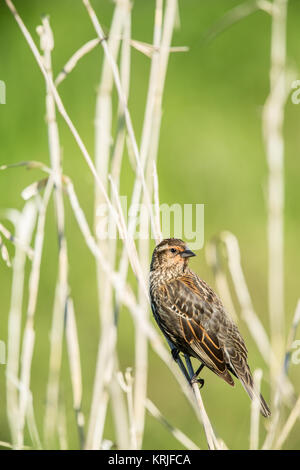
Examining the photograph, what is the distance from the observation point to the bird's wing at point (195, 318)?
387 cm

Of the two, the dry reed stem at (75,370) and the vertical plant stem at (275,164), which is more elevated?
the vertical plant stem at (275,164)

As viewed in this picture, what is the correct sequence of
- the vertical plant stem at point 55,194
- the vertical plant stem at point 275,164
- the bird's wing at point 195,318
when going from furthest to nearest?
the bird's wing at point 195,318 → the vertical plant stem at point 275,164 → the vertical plant stem at point 55,194

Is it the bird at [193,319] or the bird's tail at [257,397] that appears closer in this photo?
the bird's tail at [257,397]

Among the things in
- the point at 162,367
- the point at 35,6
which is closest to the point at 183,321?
the point at 162,367

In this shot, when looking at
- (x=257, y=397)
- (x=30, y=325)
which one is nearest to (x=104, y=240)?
(x=30, y=325)

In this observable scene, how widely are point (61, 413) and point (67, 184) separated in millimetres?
1180

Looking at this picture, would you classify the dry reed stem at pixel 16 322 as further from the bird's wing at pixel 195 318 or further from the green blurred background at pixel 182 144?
the green blurred background at pixel 182 144

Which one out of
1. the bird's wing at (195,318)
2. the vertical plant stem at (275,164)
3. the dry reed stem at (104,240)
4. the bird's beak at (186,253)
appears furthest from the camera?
the bird's beak at (186,253)

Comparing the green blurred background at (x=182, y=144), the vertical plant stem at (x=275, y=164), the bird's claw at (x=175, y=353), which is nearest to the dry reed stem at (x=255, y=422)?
the vertical plant stem at (x=275, y=164)

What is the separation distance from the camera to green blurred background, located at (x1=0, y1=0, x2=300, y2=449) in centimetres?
591

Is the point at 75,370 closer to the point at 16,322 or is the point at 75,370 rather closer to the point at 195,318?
the point at 16,322

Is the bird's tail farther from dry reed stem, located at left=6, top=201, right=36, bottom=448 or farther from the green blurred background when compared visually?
the green blurred background
